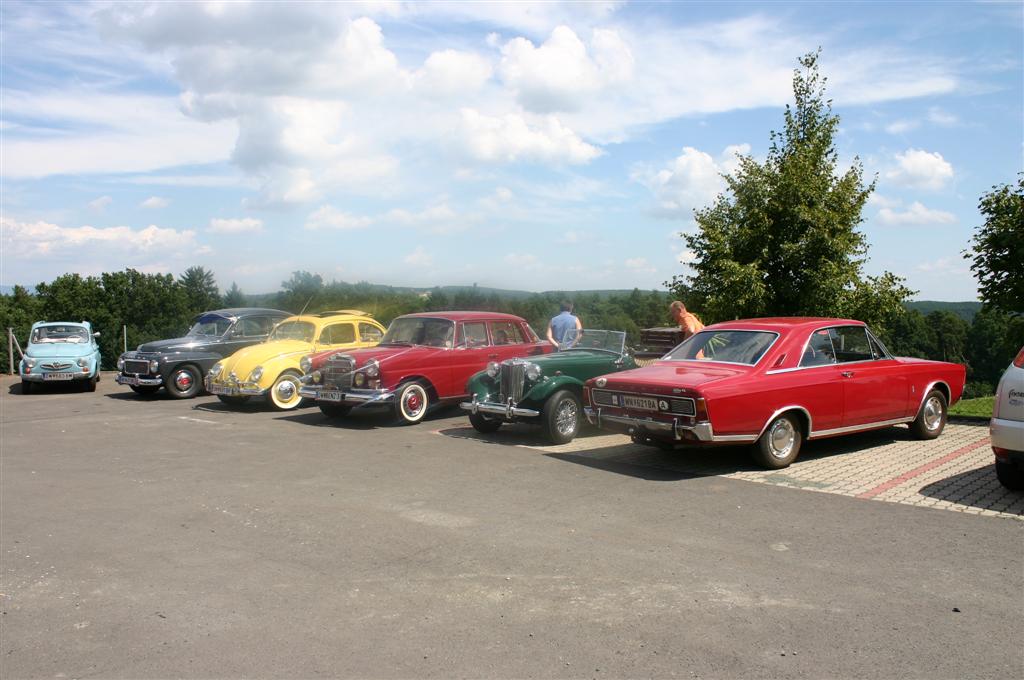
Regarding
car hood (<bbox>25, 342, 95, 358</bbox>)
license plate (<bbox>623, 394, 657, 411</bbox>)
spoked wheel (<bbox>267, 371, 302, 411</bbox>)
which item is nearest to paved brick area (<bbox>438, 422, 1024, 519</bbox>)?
license plate (<bbox>623, 394, 657, 411</bbox>)

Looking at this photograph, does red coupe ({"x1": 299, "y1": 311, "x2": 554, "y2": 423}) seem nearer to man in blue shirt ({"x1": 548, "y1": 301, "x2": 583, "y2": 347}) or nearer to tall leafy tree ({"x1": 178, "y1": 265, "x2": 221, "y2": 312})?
man in blue shirt ({"x1": 548, "y1": 301, "x2": 583, "y2": 347})

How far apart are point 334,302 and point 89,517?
1773 cm

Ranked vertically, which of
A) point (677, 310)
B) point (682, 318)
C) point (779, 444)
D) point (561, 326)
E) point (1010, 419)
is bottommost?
point (779, 444)

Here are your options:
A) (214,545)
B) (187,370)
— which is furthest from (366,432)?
(187,370)

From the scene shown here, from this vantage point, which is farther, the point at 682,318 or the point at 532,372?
the point at 682,318

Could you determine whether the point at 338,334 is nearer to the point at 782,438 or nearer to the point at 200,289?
the point at 782,438

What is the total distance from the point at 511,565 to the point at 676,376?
3774mm

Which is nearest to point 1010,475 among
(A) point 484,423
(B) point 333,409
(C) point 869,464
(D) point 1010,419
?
(D) point 1010,419

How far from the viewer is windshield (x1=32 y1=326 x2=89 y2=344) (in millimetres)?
18891

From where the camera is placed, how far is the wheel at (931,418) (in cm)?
991

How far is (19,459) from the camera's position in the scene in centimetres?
963

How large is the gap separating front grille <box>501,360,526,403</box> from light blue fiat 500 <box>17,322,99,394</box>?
41.0ft

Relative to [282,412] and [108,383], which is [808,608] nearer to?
[282,412]

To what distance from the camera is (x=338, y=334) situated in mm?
15195
